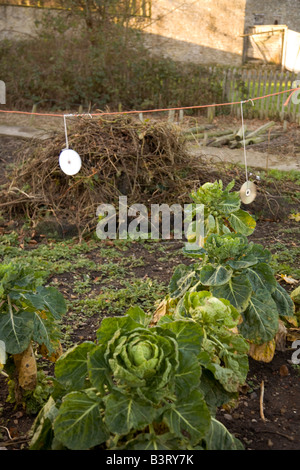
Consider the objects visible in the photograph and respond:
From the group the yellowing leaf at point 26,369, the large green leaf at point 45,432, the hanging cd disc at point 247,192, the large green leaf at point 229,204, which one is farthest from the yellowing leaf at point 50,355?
the hanging cd disc at point 247,192

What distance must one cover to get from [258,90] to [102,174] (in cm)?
1024

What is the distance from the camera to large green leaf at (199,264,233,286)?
3.12m

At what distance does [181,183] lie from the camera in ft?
21.2

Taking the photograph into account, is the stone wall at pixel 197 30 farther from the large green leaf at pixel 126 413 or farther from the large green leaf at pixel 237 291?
the large green leaf at pixel 126 413

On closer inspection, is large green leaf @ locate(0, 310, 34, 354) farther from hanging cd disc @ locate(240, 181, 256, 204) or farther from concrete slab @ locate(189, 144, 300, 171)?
concrete slab @ locate(189, 144, 300, 171)

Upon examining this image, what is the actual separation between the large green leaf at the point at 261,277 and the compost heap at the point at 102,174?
2.95 meters

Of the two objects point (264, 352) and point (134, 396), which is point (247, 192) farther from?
point (134, 396)

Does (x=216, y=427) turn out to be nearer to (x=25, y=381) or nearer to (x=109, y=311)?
(x=25, y=381)

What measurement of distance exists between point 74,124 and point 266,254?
3.93 meters

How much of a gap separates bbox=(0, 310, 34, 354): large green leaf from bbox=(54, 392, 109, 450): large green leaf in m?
0.60

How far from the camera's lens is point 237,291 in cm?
317

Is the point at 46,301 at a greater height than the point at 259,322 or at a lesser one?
greater

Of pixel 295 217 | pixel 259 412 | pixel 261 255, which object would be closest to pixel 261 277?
pixel 261 255

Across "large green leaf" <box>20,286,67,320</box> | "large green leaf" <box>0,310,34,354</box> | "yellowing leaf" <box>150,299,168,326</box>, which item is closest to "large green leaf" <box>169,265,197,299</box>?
"yellowing leaf" <box>150,299,168,326</box>
